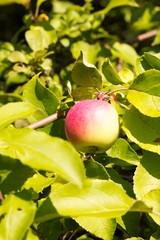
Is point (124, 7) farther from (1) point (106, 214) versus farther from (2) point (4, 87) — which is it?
(1) point (106, 214)

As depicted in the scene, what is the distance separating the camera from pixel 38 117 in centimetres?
136

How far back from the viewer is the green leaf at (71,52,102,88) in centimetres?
128

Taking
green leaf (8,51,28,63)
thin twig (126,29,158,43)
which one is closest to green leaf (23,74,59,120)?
green leaf (8,51,28,63)

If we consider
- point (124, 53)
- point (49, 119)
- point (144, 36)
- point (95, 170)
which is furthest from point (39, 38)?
point (95, 170)

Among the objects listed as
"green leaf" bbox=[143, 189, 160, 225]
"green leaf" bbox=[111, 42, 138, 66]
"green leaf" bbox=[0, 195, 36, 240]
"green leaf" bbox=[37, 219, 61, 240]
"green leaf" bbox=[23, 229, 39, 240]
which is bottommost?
"green leaf" bbox=[111, 42, 138, 66]

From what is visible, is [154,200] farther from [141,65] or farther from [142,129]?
[141,65]

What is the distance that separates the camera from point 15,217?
91 centimetres

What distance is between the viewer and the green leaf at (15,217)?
89 cm

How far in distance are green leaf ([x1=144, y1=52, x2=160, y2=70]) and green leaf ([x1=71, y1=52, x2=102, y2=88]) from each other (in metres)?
0.14

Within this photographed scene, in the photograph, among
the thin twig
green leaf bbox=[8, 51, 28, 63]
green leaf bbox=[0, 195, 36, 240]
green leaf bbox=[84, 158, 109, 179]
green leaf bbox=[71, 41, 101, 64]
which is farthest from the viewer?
the thin twig

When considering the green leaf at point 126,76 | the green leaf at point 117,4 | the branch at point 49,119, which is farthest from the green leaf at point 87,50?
the branch at point 49,119

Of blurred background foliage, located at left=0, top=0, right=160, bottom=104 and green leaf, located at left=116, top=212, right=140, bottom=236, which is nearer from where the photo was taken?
green leaf, located at left=116, top=212, right=140, bottom=236

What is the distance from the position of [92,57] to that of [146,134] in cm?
91

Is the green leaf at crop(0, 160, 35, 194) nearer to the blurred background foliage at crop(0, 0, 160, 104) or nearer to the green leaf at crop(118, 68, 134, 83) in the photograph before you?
the green leaf at crop(118, 68, 134, 83)
